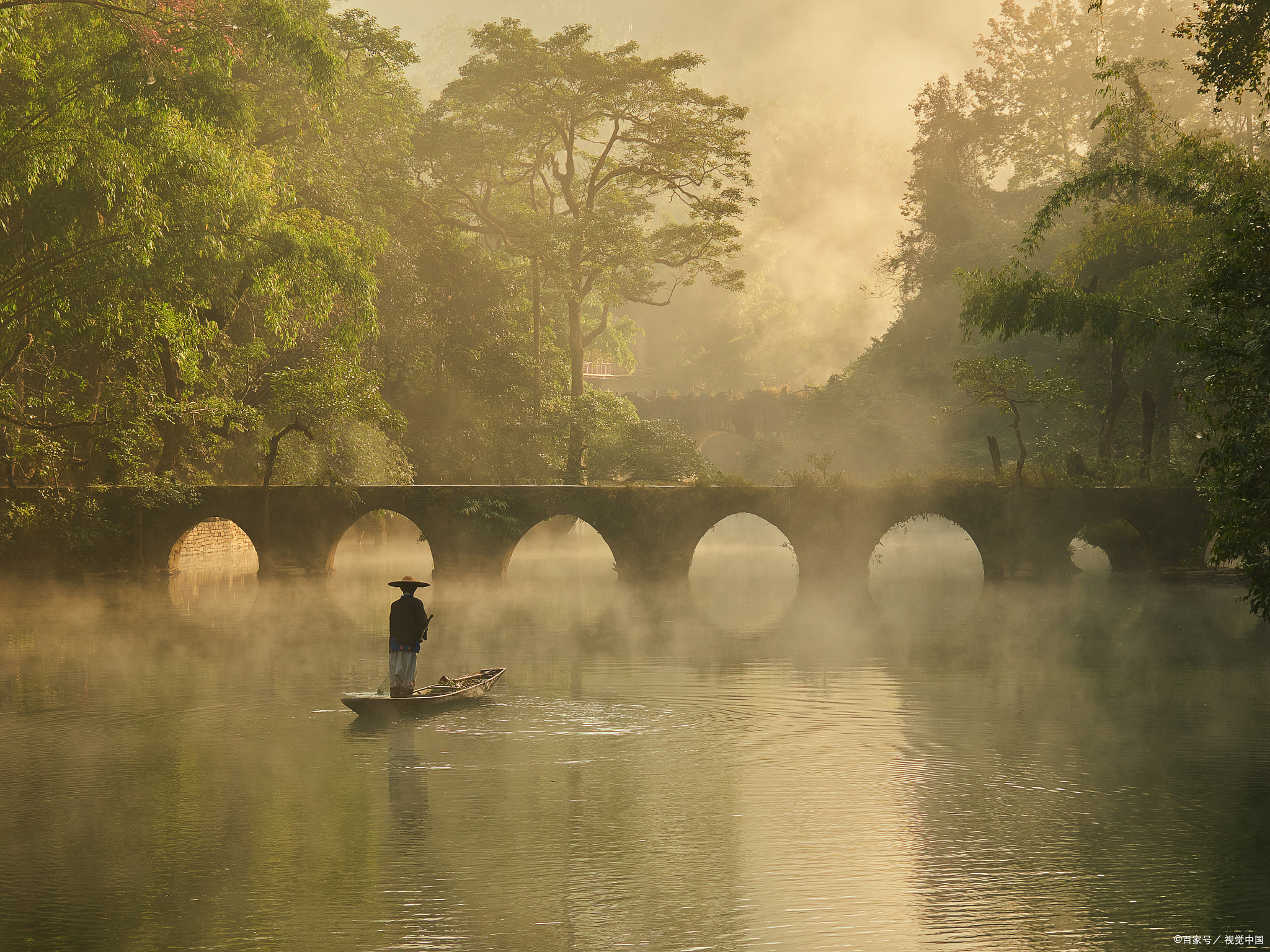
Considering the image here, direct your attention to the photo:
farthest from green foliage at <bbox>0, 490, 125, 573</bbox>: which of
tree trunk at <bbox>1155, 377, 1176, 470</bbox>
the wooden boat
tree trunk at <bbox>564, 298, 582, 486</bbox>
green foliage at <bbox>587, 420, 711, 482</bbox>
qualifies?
tree trunk at <bbox>1155, 377, 1176, 470</bbox>

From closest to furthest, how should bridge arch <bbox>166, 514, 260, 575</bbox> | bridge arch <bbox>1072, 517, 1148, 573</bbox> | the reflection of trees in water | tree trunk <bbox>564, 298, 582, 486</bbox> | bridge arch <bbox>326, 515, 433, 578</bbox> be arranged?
the reflection of trees in water, bridge arch <bbox>166, 514, 260, 575</bbox>, bridge arch <bbox>1072, 517, 1148, 573</bbox>, tree trunk <bbox>564, 298, 582, 486</bbox>, bridge arch <bbox>326, 515, 433, 578</bbox>

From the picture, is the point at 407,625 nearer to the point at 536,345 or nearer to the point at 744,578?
the point at 744,578

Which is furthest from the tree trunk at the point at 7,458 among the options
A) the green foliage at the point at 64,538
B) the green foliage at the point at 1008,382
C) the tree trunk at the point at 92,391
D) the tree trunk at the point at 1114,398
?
the tree trunk at the point at 1114,398

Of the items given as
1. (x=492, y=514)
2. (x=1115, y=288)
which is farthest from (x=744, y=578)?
(x=1115, y=288)

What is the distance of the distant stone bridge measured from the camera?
36812 millimetres

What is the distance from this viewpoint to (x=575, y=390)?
5141 cm

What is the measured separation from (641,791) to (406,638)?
5.16 meters

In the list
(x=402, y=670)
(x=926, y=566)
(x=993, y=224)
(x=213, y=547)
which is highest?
(x=993, y=224)

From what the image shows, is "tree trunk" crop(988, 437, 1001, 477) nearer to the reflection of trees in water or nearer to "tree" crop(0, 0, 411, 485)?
the reflection of trees in water

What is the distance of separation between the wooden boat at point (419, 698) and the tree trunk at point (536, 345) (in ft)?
100

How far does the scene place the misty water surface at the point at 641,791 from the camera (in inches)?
391

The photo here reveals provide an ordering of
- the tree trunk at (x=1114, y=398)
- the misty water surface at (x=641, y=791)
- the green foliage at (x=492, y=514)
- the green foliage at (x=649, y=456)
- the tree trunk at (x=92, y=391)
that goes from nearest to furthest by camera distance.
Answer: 1. the misty water surface at (x=641, y=791)
2. the tree trunk at (x=92, y=391)
3. the green foliage at (x=492, y=514)
4. the tree trunk at (x=1114, y=398)
5. the green foliage at (x=649, y=456)

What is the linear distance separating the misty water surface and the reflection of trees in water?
0.05m

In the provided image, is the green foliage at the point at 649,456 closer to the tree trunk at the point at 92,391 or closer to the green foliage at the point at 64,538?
the green foliage at the point at 64,538
